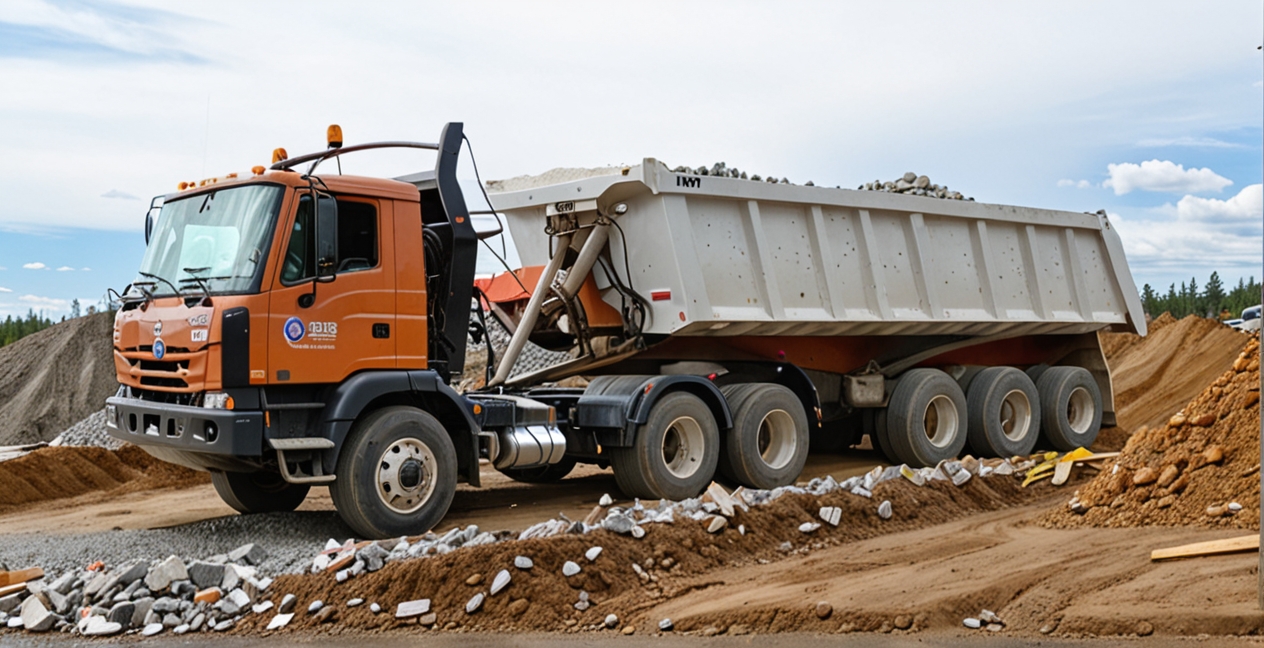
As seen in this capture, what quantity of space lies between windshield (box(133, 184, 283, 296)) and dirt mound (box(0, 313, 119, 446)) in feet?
48.8

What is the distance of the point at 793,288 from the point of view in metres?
10.8

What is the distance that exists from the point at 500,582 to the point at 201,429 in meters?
2.66

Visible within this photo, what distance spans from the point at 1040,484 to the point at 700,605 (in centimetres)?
540

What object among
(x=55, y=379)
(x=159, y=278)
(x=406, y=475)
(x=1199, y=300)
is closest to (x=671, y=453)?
(x=406, y=475)

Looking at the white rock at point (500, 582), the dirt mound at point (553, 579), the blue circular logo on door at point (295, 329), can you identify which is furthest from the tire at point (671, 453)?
the white rock at point (500, 582)

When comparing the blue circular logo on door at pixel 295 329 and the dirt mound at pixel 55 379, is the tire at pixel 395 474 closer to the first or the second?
the blue circular logo on door at pixel 295 329

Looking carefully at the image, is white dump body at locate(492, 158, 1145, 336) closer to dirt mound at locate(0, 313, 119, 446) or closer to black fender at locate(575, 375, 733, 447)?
black fender at locate(575, 375, 733, 447)

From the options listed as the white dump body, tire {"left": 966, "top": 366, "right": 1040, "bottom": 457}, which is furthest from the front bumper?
tire {"left": 966, "top": 366, "right": 1040, "bottom": 457}

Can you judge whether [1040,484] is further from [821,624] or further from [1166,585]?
[821,624]

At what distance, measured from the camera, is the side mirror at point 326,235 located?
7809 millimetres

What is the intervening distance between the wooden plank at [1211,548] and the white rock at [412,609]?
4158mm

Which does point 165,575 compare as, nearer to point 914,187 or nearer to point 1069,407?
point 914,187

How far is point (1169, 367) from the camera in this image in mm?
20078

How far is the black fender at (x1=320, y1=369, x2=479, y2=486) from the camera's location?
25.9 feet
